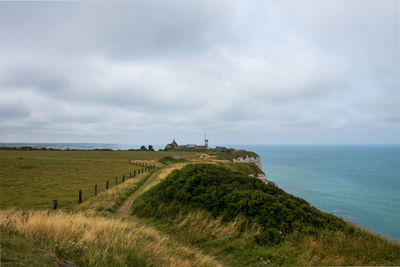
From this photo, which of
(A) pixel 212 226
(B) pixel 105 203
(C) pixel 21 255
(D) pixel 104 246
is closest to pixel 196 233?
(A) pixel 212 226

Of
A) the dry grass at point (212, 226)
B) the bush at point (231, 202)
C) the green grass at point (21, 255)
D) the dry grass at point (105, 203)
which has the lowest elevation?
the dry grass at point (105, 203)

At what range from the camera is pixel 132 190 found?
73.8 ft

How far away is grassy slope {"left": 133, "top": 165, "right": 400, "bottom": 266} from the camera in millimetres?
8539

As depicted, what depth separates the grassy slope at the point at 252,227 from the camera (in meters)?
8.54

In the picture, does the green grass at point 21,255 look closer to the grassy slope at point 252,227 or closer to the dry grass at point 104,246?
the dry grass at point 104,246

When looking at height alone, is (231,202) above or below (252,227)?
above

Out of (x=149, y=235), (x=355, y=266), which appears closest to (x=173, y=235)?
(x=149, y=235)

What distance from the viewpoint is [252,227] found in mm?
10539

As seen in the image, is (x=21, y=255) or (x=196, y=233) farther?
(x=196, y=233)

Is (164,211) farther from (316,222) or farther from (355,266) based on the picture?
(355,266)

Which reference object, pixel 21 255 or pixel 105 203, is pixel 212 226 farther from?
pixel 105 203

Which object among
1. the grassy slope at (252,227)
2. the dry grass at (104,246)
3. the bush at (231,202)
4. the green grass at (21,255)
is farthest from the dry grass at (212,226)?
the green grass at (21,255)

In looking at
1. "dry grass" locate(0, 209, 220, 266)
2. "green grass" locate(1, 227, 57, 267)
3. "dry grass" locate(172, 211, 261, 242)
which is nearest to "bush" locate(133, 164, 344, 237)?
"dry grass" locate(172, 211, 261, 242)

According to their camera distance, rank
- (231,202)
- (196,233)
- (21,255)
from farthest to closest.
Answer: (231,202), (196,233), (21,255)
